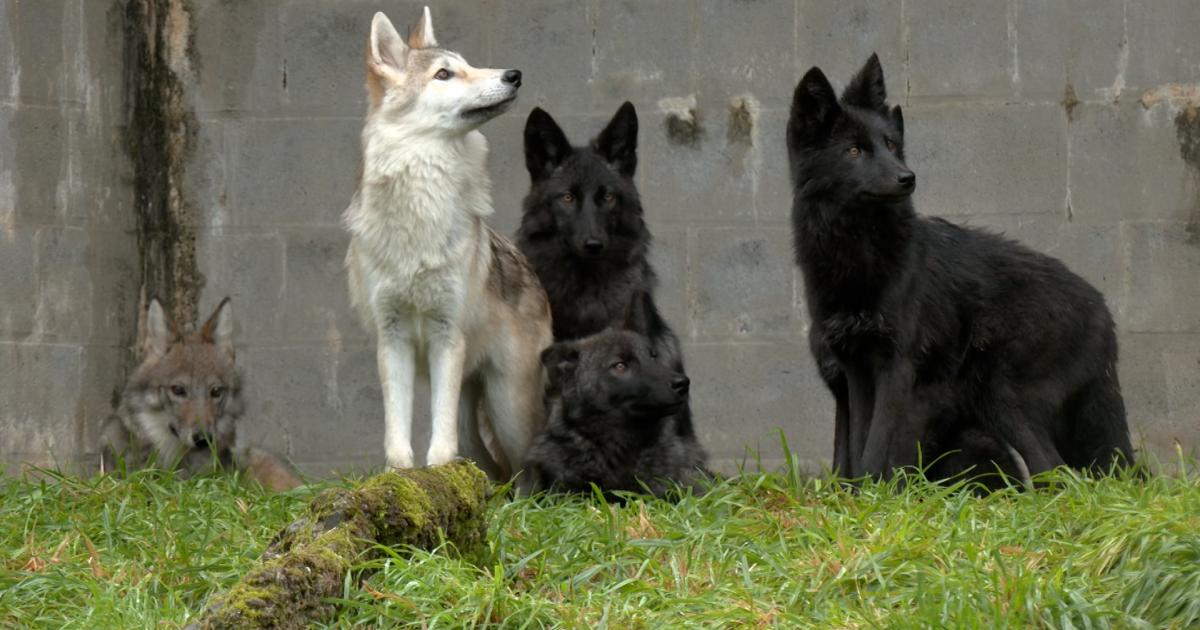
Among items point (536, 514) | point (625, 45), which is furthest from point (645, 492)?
point (625, 45)

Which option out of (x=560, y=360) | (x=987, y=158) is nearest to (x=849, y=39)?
(x=987, y=158)

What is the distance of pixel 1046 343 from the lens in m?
5.96

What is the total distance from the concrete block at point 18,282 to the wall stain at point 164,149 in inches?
24.0

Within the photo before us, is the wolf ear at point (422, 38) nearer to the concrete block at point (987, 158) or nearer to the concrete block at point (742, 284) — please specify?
the concrete block at point (742, 284)

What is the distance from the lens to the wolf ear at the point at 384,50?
6.06 meters

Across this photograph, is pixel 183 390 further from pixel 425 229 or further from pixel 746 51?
pixel 746 51

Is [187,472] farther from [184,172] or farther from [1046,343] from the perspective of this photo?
[1046,343]

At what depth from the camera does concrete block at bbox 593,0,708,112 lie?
8219 millimetres

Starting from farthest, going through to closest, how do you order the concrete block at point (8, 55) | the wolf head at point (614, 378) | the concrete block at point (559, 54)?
the concrete block at point (559, 54)
the concrete block at point (8, 55)
the wolf head at point (614, 378)

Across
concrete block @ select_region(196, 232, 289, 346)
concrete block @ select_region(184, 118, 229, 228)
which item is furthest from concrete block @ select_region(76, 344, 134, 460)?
concrete block @ select_region(184, 118, 229, 228)

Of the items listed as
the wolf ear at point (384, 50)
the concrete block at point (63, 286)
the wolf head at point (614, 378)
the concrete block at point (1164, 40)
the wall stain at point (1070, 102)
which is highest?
the concrete block at point (1164, 40)

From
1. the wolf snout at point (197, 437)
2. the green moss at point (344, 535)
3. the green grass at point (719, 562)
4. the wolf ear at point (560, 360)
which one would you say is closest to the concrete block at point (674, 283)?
the wolf ear at point (560, 360)

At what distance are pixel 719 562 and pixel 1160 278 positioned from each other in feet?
14.6

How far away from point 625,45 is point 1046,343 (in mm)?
3165
